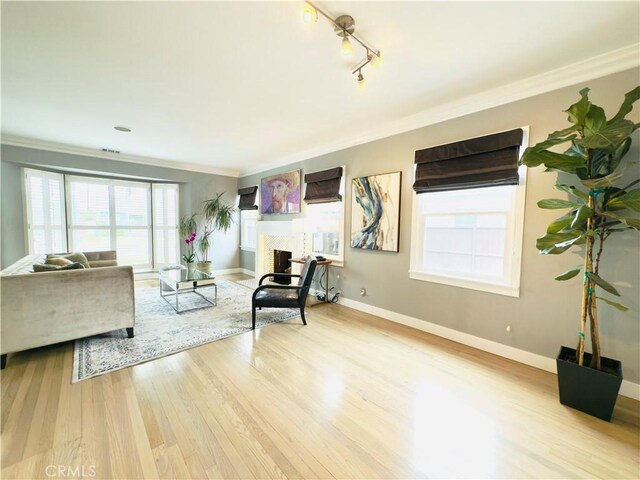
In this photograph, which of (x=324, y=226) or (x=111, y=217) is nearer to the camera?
(x=324, y=226)

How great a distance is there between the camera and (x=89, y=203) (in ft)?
16.6

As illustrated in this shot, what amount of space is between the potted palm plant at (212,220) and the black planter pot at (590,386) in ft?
19.7

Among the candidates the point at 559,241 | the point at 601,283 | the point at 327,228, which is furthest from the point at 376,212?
the point at 601,283

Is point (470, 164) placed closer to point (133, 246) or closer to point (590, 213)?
point (590, 213)

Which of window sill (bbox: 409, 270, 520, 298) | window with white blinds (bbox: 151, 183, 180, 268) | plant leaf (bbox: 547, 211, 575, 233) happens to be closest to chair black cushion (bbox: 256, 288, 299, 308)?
window sill (bbox: 409, 270, 520, 298)

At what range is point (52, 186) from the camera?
4.63 m

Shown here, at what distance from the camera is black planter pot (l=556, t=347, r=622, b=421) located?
5.50 ft

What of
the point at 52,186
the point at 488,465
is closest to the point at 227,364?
the point at 488,465

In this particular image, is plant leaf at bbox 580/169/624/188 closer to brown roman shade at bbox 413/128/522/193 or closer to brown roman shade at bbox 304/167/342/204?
brown roman shade at bbox 413/128/522/193

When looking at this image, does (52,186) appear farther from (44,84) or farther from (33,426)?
(33,426)

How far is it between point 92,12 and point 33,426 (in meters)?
2.62

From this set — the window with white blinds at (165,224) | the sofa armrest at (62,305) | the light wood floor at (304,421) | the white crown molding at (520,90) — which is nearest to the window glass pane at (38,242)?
the window with white blinds at (165,224)

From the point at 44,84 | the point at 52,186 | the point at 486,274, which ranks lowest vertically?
the point at 486,274

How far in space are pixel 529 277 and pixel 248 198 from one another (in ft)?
17.4
